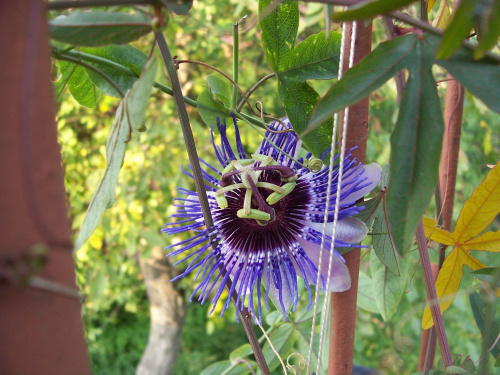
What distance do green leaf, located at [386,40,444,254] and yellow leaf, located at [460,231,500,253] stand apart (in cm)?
22

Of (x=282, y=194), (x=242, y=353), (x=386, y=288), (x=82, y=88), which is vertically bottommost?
(x=242, y=353)

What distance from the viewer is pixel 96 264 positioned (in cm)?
208

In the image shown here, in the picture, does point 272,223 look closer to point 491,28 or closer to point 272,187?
point 272,187

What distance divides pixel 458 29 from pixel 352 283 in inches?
10.9

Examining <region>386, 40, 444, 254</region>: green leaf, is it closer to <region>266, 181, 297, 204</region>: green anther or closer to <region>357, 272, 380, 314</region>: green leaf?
<region>266, 181, 297, 204</region>: green anther

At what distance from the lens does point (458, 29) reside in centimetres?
25

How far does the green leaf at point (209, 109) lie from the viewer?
18.6 inches

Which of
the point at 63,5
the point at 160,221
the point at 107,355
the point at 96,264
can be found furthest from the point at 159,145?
the point at 63,5

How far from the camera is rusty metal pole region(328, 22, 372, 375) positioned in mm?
443

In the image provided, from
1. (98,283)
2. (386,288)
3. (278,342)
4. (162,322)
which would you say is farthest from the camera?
→ (162,322)

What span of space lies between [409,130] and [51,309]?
21 cm

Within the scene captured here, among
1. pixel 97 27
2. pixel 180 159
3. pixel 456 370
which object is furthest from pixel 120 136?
pixel 180 159

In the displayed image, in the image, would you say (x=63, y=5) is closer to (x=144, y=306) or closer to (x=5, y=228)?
(x=5, y=228)

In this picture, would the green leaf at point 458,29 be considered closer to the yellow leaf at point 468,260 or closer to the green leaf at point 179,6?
the green leaf at point 179,6
